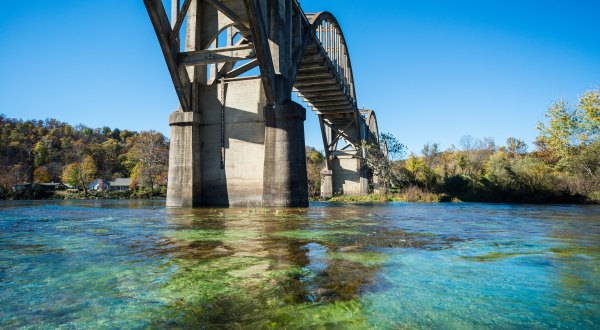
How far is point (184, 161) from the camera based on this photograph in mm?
14984

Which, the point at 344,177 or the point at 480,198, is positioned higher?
the point at 344,177

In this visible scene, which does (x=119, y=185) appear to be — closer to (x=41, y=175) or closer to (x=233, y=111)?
(x=41, y=175)

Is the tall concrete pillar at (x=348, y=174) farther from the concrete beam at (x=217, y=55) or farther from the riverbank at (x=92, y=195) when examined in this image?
the concrete beam at (x=217, y=55)

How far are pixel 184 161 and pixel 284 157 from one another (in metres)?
4.18

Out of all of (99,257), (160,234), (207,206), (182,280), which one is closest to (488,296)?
(182,280)

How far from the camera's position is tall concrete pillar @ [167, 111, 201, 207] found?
48.4 ft

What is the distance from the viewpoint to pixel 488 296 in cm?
230

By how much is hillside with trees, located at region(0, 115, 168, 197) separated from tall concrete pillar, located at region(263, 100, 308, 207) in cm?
5116

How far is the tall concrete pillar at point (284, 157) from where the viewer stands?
45.7 ft

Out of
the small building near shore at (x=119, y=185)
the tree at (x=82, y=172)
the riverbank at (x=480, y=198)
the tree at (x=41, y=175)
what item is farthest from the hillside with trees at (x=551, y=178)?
the tree at (x=41, y=175)

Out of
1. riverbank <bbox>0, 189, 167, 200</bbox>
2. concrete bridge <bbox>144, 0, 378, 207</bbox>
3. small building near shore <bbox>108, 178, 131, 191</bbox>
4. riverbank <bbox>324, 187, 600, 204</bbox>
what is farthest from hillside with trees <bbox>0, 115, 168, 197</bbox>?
concrete bridge <bbox>144, 0, 378, 207</bbox>

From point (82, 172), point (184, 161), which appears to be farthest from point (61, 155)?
point (184, 161)

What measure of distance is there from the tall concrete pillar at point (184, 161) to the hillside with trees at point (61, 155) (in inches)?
1921

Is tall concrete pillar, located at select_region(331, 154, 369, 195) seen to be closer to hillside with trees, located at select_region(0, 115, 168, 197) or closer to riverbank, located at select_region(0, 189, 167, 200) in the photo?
riverbank, located at select_region(0, 189, 167, 200)
